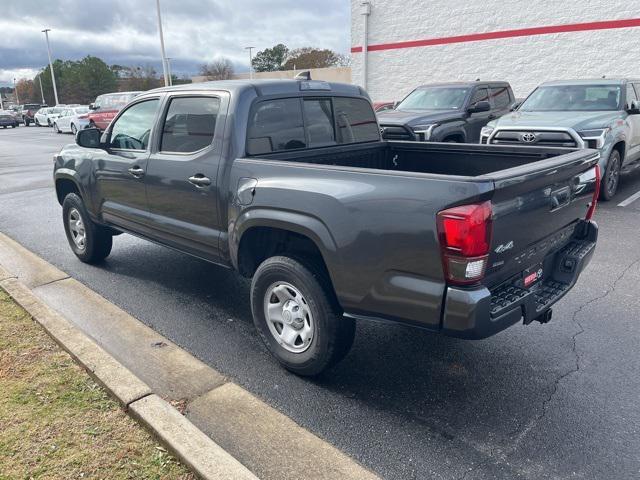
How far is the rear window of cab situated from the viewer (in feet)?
12.6

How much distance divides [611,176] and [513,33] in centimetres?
1295

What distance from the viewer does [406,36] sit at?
872 inches

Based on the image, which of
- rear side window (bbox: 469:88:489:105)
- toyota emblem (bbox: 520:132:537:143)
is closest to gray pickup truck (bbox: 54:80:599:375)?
toyota emblem (bbox: 520:132:537:143)

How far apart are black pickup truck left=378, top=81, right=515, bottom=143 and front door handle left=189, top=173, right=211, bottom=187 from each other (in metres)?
6.08

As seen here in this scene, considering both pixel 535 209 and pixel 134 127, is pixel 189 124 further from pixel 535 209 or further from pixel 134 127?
pixel 535 209

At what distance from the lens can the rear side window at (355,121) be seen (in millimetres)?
4430

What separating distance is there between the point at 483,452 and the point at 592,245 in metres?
1.72

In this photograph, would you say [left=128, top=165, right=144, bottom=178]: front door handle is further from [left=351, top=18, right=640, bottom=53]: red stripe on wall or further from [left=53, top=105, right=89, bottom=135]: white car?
[left=53, top=105, right=89, bottom=135]: white car

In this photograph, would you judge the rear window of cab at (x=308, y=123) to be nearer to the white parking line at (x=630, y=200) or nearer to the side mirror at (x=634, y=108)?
the white parking line at (x=630, y=200)

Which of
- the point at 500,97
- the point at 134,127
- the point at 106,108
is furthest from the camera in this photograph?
the point at 106,108

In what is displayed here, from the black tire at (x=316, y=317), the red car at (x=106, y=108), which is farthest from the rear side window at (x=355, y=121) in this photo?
the red car at (x=106, y=108)

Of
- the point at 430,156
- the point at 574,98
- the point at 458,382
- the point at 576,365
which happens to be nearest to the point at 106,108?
the point at 574,98

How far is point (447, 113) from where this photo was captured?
1012cm

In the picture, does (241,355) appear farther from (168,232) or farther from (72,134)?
(72,134)
